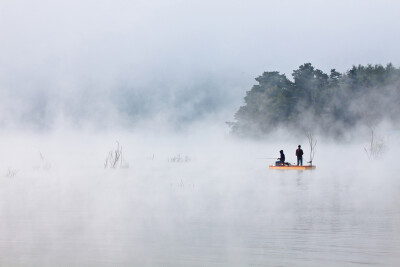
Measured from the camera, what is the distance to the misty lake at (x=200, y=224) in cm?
841

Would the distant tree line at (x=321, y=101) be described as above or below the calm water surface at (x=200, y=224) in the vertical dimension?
above

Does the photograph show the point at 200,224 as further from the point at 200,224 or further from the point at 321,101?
the point at 321,101

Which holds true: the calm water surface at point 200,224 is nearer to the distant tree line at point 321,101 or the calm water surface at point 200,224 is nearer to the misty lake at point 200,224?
the misty lake at point 200,224

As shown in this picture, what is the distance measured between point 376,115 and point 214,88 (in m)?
72.1

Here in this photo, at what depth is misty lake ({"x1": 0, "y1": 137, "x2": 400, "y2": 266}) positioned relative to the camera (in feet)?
27.6

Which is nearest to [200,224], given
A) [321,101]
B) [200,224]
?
[200,224]

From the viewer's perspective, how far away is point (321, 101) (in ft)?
172

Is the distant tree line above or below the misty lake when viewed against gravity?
above

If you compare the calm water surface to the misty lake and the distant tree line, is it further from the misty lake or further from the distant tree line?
the distant tree line

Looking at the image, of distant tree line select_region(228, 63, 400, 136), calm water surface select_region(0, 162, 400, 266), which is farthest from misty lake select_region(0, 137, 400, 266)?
distant tree line select_region(228, 63, 400, 136)

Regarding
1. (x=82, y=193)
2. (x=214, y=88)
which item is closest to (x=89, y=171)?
(x=82, y=193)

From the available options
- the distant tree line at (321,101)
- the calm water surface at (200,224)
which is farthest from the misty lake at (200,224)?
the distant tree line at (321,101)

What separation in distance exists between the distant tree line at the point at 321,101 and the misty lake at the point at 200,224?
29.9 metres

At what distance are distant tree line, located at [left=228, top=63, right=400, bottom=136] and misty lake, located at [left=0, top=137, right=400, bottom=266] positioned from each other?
29.9 metres
